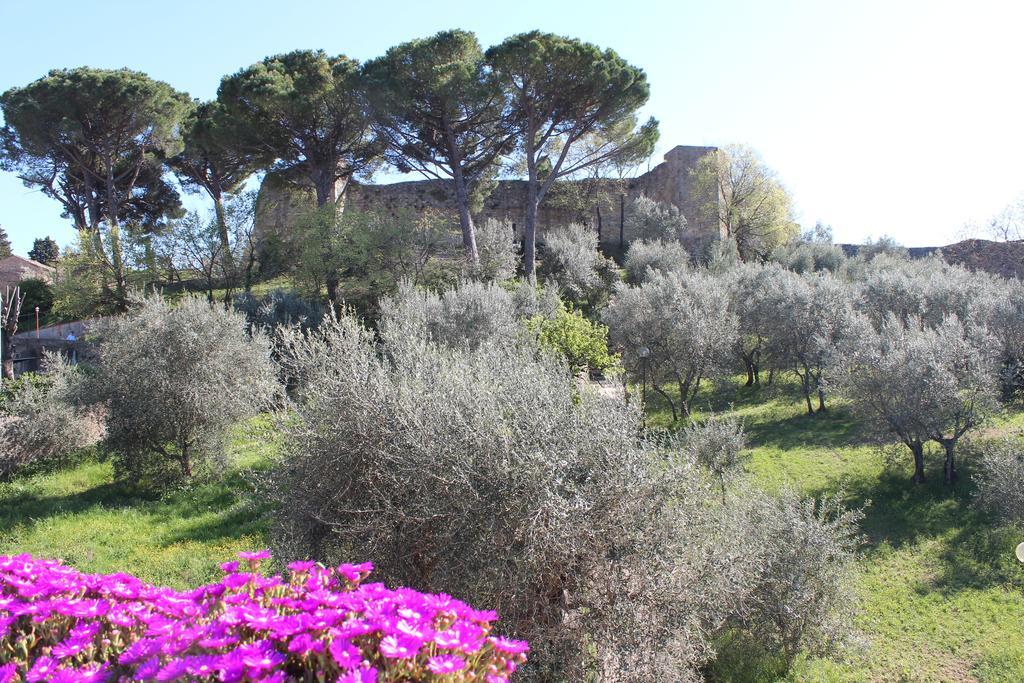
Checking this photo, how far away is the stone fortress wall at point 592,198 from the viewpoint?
127ft

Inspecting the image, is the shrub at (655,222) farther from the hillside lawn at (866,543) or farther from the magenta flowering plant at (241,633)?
the magenta flowering plant at (241,633)

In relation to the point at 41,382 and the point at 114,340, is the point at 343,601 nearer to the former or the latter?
the point at 114,340

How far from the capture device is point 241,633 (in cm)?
234

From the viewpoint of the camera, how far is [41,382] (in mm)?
15406

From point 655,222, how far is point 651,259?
19.5ft

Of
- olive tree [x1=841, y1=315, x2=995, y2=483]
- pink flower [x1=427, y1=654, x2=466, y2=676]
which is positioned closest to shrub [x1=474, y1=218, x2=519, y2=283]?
olive tree [x1=841, y1=315, x2=995, y2=483]

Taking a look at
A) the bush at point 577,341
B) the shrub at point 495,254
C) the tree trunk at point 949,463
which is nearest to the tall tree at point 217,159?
the shrub at point 495,254

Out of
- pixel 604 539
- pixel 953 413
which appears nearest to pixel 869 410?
pixel 953 413

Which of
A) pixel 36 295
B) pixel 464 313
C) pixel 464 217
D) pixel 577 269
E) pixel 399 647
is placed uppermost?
pixel 464 217

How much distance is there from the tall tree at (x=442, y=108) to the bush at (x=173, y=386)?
15767 millimetres

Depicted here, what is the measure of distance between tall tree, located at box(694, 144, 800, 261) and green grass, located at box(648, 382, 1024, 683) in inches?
914

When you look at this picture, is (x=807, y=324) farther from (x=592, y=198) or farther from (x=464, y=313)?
(x=592, y=198)

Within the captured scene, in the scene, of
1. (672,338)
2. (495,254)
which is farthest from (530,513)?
(495,254)

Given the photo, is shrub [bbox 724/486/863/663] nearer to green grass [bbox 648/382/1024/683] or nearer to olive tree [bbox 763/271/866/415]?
green grass [bbox 648/382/1024/683]
